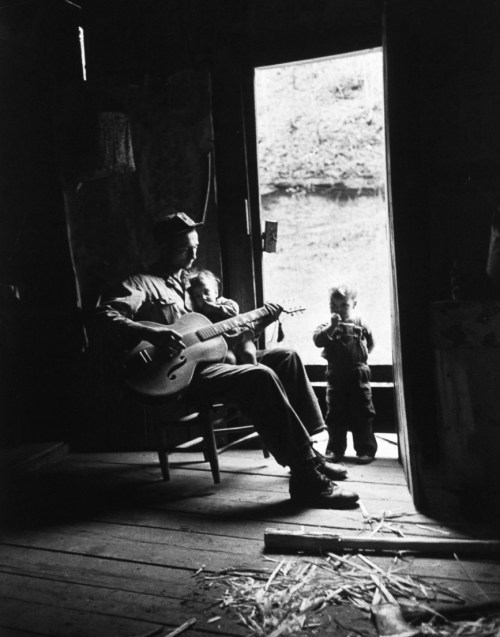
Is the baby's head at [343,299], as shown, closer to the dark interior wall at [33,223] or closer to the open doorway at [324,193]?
the open doorway at [324,193]

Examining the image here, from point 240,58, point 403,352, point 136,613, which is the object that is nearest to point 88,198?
point 240,58

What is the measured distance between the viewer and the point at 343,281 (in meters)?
4.27

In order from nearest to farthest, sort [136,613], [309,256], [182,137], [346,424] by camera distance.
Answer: [136,613] → [346,424] → [182,137] → [309,256]

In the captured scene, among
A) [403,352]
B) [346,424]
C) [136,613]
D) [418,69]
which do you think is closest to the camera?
[136,613]

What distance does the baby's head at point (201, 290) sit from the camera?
168 inches

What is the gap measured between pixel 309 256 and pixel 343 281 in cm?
119

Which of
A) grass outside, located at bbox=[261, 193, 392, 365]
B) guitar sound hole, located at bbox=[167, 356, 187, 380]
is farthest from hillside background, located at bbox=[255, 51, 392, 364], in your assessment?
guitar sound hole, located at bbox=[167, 356, 187, 380]

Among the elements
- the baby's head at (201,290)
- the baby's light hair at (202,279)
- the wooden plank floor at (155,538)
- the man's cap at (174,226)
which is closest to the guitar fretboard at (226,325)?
the baby's head at (201,290)

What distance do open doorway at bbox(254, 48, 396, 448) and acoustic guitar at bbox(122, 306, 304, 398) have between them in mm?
823

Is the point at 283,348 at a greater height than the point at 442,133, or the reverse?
the point at 442,133

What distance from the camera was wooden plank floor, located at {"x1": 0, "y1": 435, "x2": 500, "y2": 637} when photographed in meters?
2.36

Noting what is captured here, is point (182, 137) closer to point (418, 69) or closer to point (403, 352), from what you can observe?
point (418, 69)

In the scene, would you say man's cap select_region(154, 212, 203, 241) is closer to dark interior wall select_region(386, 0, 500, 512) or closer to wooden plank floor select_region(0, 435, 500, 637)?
dark interior wall select_region(386, 0, 500, 512)

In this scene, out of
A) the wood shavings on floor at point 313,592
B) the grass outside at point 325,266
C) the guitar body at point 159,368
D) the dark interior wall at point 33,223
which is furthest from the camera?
the grass outside at point 325,266
